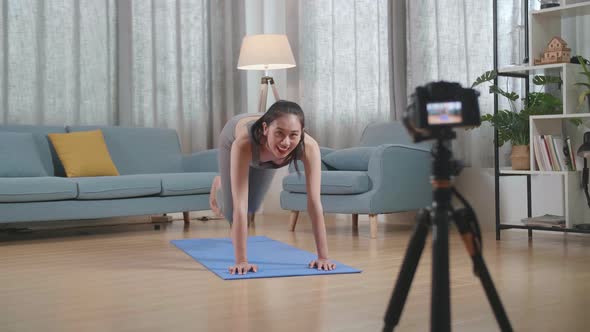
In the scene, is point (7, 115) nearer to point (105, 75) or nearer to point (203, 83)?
point (105, 75)

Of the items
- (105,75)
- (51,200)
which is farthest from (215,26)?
(51,200)

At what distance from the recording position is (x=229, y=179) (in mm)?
3613

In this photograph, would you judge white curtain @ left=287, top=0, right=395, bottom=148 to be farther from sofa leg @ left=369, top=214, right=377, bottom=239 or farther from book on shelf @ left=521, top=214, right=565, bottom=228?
book on shelf @ left=521, top=214, right=565, bottom=228

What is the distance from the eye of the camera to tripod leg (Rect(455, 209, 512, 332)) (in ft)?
4.08

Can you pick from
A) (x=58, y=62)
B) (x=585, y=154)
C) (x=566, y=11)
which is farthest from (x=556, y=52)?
(x=58, y=62)

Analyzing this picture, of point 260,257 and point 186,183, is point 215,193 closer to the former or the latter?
point 260,257

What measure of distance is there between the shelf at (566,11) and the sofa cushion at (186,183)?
91.8 inches

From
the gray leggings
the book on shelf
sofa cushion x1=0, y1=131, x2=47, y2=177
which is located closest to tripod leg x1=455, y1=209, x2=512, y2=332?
the gray leggings

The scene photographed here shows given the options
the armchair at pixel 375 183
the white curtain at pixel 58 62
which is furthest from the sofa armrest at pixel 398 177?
the white curtain at pixel 58 62

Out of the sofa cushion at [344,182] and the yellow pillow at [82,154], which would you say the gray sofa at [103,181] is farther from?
the sofa cushion at [344,182]

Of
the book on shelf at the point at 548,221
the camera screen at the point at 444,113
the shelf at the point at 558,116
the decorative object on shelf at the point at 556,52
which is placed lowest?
the book on shelf at the point at 548,221

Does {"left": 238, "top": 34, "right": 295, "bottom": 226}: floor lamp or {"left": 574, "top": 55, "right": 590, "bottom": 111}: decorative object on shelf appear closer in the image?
{"left": 574, "top": 55, "right": 590, "bottom": 111}: decorative object on shelf

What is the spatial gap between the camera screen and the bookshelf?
9.57ft

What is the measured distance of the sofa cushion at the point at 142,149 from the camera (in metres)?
5.36
